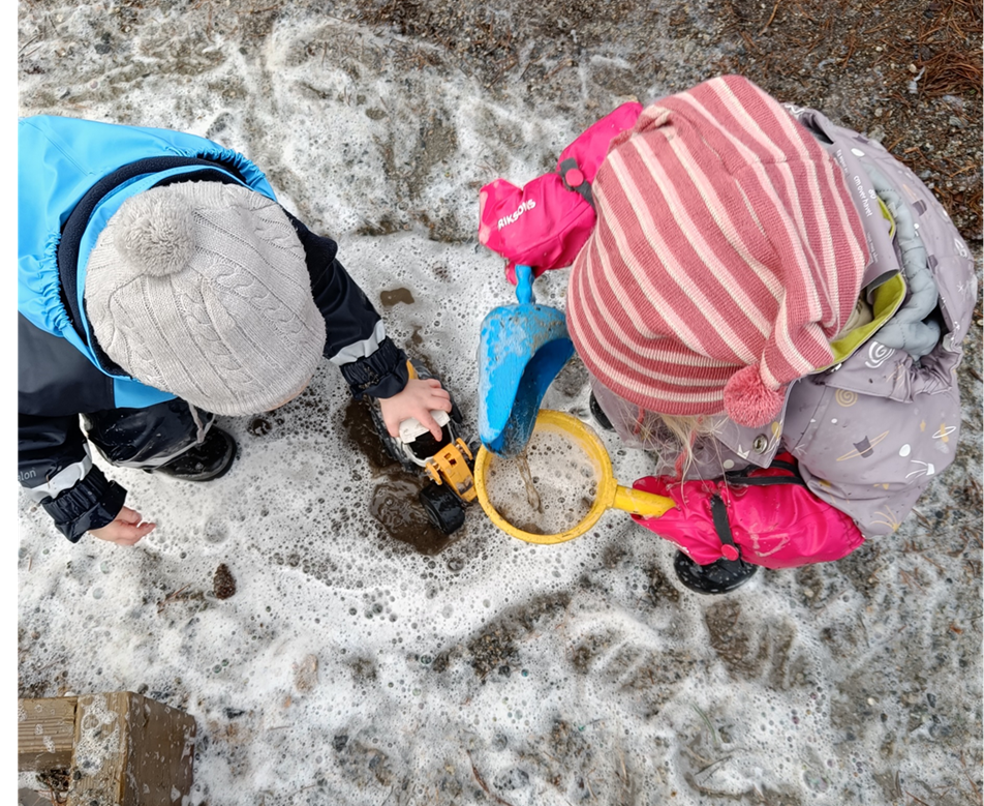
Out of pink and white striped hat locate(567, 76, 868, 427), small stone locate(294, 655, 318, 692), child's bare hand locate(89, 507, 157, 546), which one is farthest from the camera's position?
small stone locate(294, 655, 318, 692)

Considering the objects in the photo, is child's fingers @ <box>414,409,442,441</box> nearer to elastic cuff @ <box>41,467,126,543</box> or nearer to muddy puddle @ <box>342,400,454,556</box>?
muddy puddle @ <box>342,400,454,556</box>

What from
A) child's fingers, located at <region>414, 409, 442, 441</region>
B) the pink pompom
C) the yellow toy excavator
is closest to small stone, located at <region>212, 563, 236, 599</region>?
the yellow toy excavator

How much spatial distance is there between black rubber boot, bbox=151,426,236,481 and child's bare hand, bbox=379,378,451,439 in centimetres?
42

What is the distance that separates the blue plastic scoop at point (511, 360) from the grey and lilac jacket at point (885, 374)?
1.11 ft

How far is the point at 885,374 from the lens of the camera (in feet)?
2.85

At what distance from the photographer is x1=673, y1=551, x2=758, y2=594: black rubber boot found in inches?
52.6

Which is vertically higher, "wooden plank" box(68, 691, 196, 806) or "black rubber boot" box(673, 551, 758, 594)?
"black rubber boot" box(673, 551, 758, 594)

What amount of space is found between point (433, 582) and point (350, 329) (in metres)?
0.63

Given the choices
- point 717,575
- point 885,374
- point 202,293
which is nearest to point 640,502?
point 717,575

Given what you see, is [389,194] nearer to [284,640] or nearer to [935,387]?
[284,640]

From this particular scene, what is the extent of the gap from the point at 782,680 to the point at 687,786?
309mm

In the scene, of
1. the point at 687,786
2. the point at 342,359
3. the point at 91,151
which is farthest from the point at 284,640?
the point at 91,151

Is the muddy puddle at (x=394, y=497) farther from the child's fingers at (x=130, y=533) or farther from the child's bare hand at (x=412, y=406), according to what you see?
the child's fingers at (x=130, y=533)

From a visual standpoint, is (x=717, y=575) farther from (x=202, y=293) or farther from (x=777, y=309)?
(x=202, y=293)
